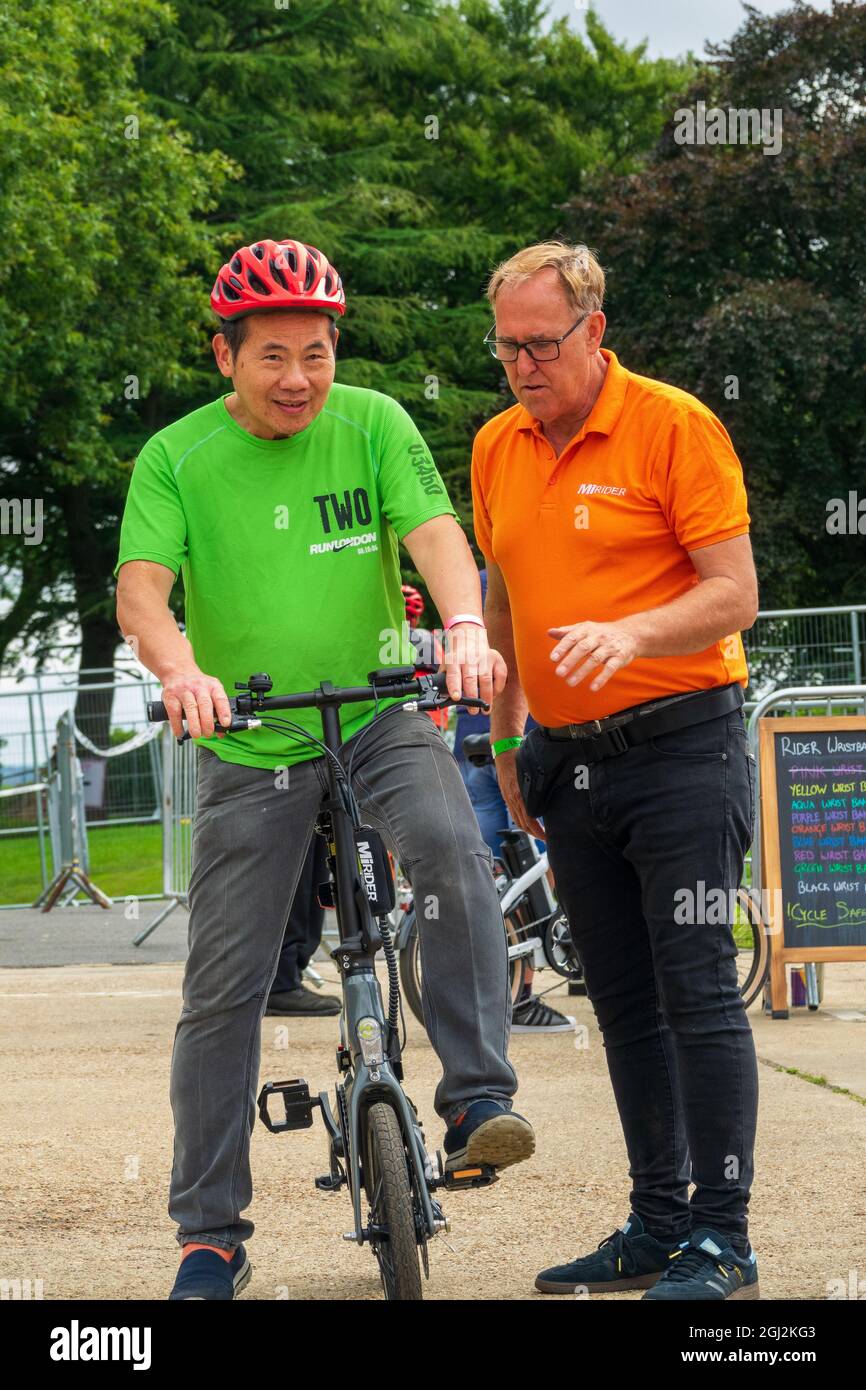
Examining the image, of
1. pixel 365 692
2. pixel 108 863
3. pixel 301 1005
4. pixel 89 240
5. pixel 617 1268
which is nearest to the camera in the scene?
pixel 365 692

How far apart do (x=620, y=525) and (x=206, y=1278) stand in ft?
5.94

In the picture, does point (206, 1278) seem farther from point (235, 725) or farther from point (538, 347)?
point (538, 347)

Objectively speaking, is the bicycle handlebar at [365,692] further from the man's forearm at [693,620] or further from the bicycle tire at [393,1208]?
the bicycle tire at [393,1208]

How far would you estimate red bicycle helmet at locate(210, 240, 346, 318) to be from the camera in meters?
3.88

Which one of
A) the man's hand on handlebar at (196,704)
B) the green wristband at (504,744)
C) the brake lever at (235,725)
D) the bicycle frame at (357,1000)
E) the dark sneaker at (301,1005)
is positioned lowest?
the dark sneaker at (301,1005)

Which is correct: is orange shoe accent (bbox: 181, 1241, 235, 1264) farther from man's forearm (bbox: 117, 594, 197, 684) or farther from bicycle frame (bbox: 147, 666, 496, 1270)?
man's forearm (bbox: 117, 594, 197, 684)

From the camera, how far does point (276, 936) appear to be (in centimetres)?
389

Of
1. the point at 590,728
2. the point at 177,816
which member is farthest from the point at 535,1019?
the point at 590,728

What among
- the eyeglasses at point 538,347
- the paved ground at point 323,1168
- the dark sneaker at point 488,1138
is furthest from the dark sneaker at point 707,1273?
the eyeglasses at point 538,347

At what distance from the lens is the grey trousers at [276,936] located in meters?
3.78

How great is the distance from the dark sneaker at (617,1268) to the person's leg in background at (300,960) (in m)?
4.26

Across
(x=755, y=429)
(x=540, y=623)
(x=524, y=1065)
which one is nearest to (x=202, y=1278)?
(x=540, y=623)

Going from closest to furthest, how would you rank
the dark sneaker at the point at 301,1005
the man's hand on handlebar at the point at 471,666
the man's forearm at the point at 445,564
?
the man's hand on handlebar at the point at 471,666, the man's forearm at the point at 445,564, the dark sneaker at the point at 301,1005

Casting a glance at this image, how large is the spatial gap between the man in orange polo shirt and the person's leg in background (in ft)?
14.0
